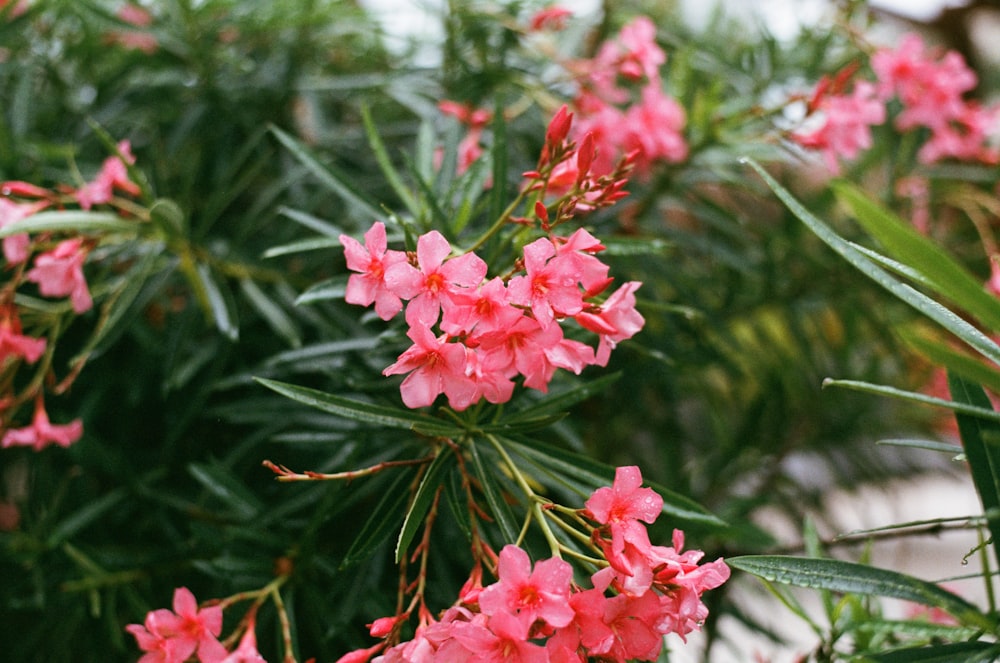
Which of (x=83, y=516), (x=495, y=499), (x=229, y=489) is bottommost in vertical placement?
(x=83, y=516)

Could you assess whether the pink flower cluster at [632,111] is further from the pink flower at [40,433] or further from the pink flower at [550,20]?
the pink flower at [40,433]

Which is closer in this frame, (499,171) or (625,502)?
(625,502)

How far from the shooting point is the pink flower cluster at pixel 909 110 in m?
1.02

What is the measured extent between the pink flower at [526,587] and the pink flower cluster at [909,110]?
76cm

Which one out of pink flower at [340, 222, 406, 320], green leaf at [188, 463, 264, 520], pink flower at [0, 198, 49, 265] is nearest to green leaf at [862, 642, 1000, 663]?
pink flower at [340, 222, 406, 320]

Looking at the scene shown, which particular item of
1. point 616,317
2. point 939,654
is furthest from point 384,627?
point 939,654

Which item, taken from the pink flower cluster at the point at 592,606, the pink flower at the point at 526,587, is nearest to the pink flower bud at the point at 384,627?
the pink flower cluster at the point at 592,606

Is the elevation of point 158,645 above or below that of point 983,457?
below

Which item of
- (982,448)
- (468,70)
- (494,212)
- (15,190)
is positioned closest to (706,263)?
(468,70)

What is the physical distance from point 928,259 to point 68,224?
31.4 inches

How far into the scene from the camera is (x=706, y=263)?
1.59 m

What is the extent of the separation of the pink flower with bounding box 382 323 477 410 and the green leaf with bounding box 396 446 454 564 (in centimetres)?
7

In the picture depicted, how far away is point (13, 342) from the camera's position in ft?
2.71

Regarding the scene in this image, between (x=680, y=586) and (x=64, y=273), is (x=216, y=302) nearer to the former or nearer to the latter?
(x=64, y=273)
